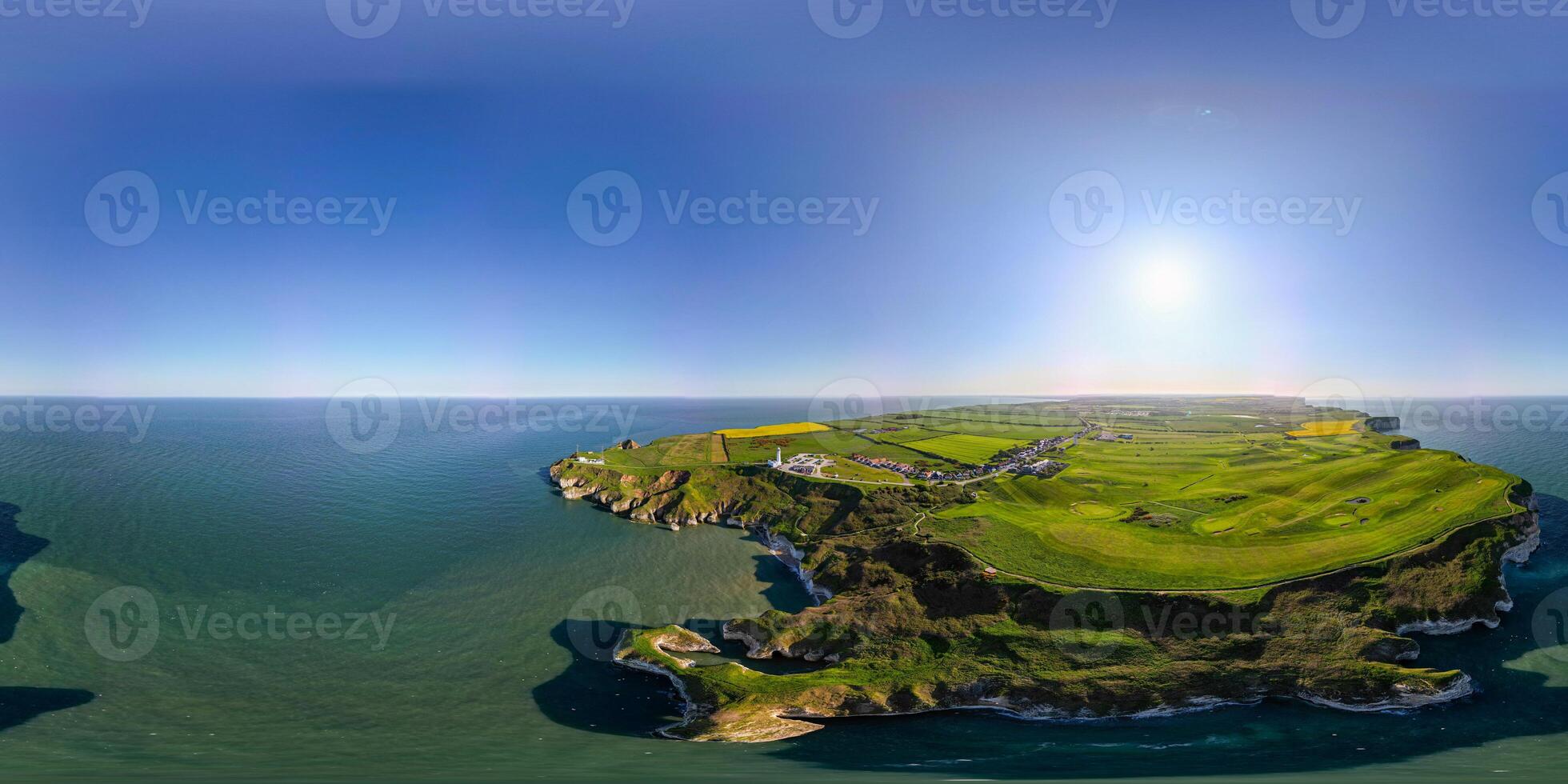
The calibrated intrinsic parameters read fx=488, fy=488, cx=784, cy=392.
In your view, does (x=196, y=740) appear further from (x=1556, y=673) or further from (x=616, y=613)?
(x=1556, y=673)

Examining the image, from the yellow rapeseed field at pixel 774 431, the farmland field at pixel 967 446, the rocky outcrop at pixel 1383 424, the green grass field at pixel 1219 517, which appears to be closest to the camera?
the green grass field at pixel 1219 517

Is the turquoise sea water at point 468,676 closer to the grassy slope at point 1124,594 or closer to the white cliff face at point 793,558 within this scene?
the white cliff face at point 793,558

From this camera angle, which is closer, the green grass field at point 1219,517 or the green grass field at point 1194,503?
the green grass field at point 1219,517

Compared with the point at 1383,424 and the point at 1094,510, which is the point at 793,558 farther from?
the point at 1383,424

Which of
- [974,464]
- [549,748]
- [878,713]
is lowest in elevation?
[878,713]

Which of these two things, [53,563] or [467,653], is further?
[53,563]

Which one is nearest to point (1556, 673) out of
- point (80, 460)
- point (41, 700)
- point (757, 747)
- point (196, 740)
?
point (757, 747)

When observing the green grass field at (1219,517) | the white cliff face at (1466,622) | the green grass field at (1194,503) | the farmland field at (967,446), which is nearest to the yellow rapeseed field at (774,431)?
the green grass field at (1194,503)
